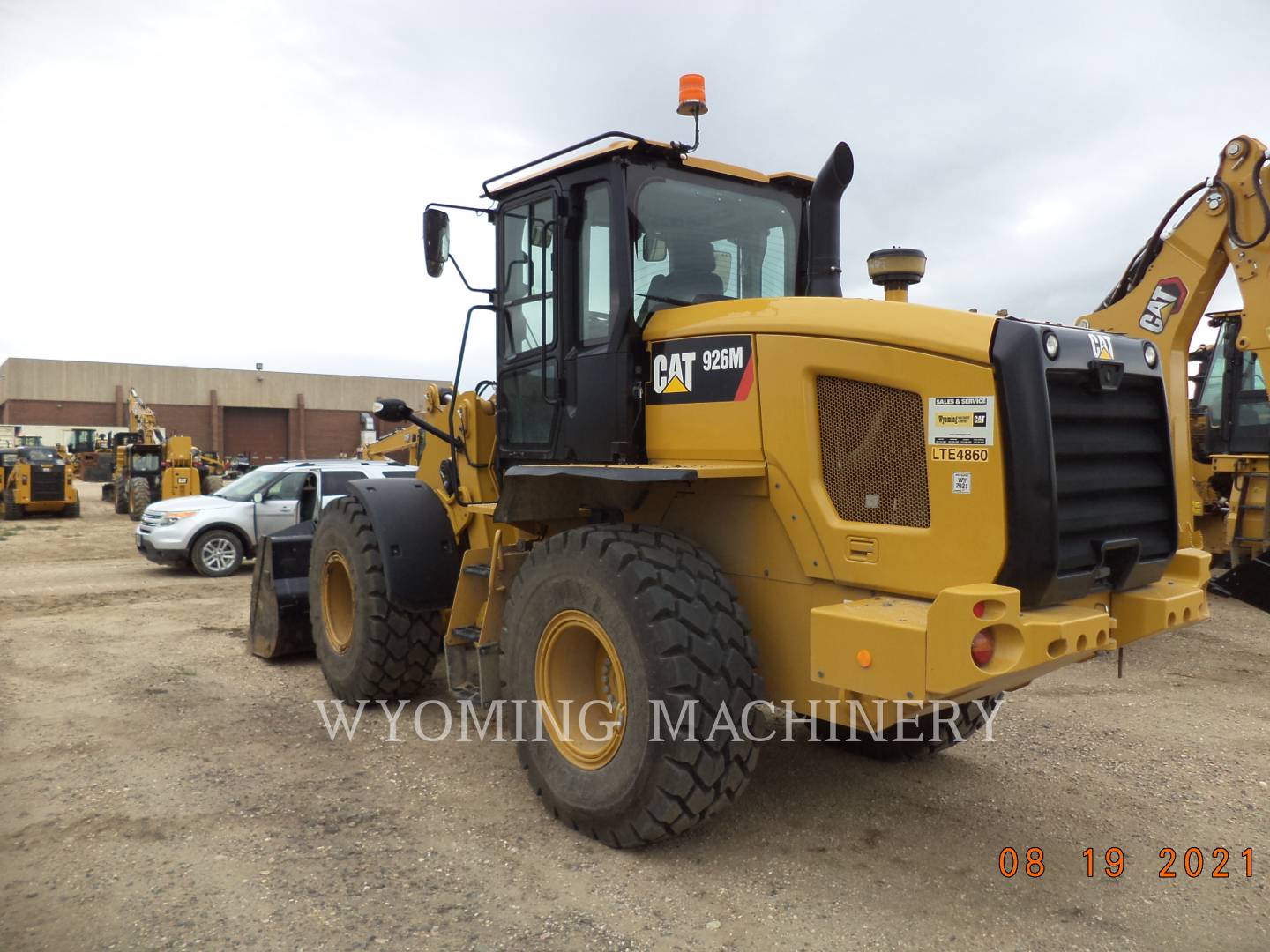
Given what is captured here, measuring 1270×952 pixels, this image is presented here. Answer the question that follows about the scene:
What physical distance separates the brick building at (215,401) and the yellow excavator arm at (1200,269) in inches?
1549

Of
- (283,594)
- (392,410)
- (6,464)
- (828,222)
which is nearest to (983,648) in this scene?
(828,222)

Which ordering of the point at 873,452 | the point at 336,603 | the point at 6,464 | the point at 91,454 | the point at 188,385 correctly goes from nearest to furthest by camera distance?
1. the point at 873,452
2. the point at 336,603
3. the point at 6,464
4. the point at 91,454
5. the point at 188,385

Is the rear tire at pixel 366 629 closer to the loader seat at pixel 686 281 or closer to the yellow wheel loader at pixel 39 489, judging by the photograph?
the loader seat at pixel 686 281

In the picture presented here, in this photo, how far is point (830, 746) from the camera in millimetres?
5234

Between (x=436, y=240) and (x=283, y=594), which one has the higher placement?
(x=436, y=240)

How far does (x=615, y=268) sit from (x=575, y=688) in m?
1.87

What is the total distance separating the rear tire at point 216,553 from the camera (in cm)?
1270

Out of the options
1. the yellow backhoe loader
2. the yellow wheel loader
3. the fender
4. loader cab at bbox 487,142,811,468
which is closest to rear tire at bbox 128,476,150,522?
the yellow wheel loader

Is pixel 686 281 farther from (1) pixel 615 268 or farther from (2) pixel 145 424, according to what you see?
(2) pixel 145 424

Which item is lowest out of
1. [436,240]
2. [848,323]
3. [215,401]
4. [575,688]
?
[575,688]

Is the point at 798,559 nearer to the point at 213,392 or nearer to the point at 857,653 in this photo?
the point at 857,653

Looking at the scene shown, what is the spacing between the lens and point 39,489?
23000 millimetres

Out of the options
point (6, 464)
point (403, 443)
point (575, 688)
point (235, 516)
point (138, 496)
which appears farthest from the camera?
point (6, 464)

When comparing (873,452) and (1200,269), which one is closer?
(873,452)
